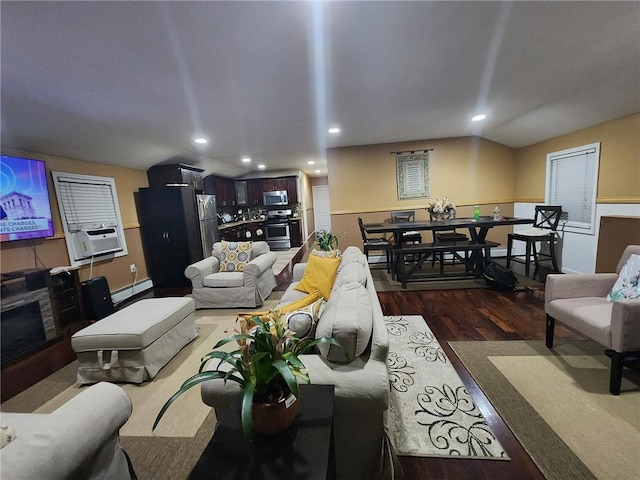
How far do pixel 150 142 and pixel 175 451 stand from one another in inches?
148

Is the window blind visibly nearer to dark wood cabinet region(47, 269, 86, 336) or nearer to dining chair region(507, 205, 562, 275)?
dark wood cabinet region(47, 269, 86, 336)

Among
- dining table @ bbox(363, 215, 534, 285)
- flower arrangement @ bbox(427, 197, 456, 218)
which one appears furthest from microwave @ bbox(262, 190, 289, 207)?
flower arrangement @ bbox(427, 197, 456, 218)

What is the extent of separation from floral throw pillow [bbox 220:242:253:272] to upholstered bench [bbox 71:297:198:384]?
4.48 ft

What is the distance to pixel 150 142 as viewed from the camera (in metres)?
3.77

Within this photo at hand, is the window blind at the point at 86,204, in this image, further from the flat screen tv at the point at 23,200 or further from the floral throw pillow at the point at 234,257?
the floral throw pillow at the point at 234,257

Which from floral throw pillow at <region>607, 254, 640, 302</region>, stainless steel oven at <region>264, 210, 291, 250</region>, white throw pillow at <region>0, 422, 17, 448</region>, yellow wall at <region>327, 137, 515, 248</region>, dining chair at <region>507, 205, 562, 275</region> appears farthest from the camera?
stainless steel oven at <region>264, 210, 291, 250</region>

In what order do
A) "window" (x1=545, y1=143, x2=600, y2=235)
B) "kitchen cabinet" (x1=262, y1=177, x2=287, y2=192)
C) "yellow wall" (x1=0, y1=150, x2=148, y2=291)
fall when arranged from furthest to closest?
"kitchen cabinet" (x1=262, y1=177, x2=287, y2=192) → "window" (x1=545, y1=143, x2=600, y2=235) → "yellow wall" (x1=0, y1=150, x2=148, y2=291)

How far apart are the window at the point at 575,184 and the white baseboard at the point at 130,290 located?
6557 millimetres

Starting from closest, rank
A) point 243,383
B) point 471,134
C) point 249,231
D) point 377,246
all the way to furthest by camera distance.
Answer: point 243,383
point 377,246
point 471,134
point 249,231

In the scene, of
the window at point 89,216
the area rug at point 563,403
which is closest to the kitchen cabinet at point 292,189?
the window at point 89,216

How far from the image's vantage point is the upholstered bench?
2.03 metres

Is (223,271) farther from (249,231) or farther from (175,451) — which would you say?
(249,231)

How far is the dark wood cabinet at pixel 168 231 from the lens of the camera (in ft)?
14.5

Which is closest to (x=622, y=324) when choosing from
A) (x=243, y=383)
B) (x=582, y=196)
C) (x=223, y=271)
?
(x=243, y=383)
